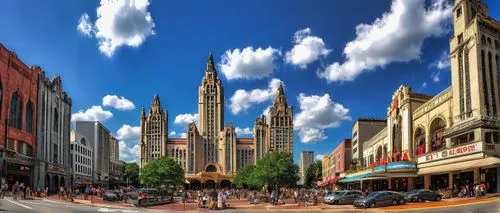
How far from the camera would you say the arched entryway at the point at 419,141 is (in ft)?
203

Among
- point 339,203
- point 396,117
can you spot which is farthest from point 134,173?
point 339,203

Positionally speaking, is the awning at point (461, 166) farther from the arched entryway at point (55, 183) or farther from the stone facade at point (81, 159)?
the stone facade at point (81, 159)

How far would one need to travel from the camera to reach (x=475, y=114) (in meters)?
46.9

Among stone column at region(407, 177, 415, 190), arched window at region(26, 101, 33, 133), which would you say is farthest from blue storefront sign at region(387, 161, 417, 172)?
arched window at region(26, 101, 33, 133)

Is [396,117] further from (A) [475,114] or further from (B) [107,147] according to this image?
(B) [107,147]

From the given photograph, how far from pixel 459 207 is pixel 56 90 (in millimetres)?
69503

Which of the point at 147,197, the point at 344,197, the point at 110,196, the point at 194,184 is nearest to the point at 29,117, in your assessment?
the point at 110,196

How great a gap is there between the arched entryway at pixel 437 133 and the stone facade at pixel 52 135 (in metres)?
53.9

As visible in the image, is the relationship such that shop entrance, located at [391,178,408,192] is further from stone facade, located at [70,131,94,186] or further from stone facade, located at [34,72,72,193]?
stone facade, located at [70,131,94,186]

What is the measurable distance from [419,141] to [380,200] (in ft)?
77.2

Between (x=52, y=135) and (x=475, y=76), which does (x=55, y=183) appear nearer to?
(x=52, y=135)

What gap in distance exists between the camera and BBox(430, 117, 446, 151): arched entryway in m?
56.0

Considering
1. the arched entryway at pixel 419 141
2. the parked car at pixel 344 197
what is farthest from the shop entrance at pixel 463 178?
the arched entryway at pixel 419 141

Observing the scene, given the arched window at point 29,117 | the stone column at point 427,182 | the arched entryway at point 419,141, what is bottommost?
the stone column at point 427,182
